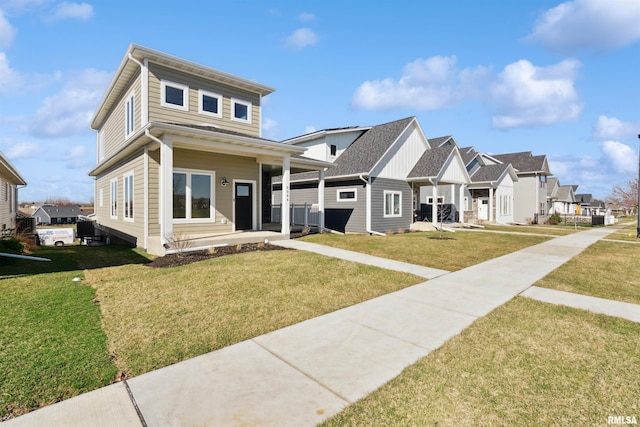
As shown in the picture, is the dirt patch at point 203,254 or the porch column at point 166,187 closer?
the dirt patch at point 203,254

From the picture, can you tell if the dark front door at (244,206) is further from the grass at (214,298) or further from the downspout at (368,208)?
the downspout at (368,208)

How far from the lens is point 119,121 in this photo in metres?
14.4

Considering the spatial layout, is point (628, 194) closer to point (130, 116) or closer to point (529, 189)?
point (529, 189)

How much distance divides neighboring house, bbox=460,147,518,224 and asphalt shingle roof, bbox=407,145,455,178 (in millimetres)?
9041

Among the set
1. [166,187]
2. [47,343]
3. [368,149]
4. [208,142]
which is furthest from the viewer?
[368,149]

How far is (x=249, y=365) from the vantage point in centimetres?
→ 332

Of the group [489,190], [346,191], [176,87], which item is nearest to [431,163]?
[346,191]

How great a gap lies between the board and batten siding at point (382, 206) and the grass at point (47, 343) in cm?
1328

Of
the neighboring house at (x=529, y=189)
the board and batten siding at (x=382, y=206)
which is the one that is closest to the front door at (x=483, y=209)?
the neighboring house at (x=529, y=189)

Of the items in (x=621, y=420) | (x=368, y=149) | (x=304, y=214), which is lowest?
(x=621, y=420)

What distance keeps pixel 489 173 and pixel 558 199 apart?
30511 mm

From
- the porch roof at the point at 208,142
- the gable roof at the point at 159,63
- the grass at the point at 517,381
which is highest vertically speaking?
the gable roof at the point at 159,63

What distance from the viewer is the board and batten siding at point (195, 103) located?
11.2 meters

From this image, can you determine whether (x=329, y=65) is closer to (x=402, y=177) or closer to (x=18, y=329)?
(x=402, y=177)
